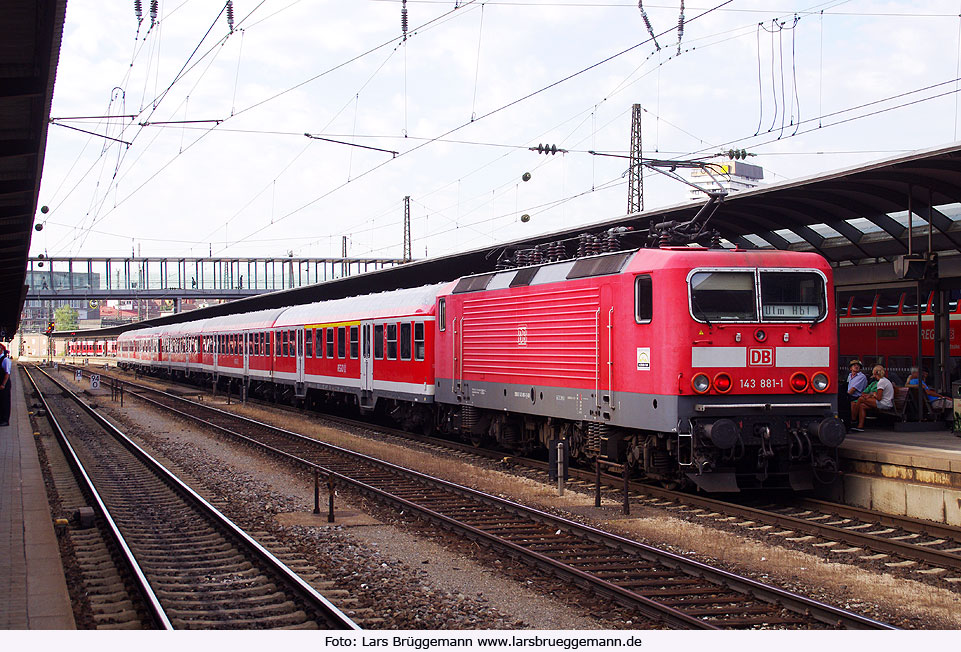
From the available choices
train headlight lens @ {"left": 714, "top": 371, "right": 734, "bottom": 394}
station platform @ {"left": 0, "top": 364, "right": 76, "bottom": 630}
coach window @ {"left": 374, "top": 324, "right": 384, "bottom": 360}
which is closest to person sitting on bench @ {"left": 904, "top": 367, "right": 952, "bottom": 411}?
train headlight lens @ {"left": 714, "top": 371, "right": 734, "bottom": 394}

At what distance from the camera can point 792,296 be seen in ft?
42.2

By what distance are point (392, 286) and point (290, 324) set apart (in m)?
3.86

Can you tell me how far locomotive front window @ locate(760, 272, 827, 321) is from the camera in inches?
502

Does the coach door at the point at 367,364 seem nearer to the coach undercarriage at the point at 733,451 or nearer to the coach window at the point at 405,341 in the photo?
the coach window at the point at 405,341

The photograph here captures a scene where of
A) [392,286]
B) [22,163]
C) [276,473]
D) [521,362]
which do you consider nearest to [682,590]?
[521,362]

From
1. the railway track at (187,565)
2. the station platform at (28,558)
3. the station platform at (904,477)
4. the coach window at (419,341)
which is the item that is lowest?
the railway track at (187,565)

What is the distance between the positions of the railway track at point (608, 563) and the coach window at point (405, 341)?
6163mm

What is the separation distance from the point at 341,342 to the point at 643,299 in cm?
1548

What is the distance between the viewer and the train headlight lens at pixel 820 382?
12.7 meters

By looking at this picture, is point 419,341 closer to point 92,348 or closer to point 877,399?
point 877,399

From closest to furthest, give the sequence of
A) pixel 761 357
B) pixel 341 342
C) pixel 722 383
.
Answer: pixel 722 383 < pixel 761 357 < pixel 341 342

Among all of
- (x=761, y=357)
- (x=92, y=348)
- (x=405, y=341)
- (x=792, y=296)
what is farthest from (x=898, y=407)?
(x=92, y=348)

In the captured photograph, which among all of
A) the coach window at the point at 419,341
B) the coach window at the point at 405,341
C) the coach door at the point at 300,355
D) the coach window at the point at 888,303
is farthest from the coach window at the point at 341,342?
the coach window at the point at 888,303

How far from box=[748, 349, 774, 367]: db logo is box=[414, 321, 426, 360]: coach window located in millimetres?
9902
